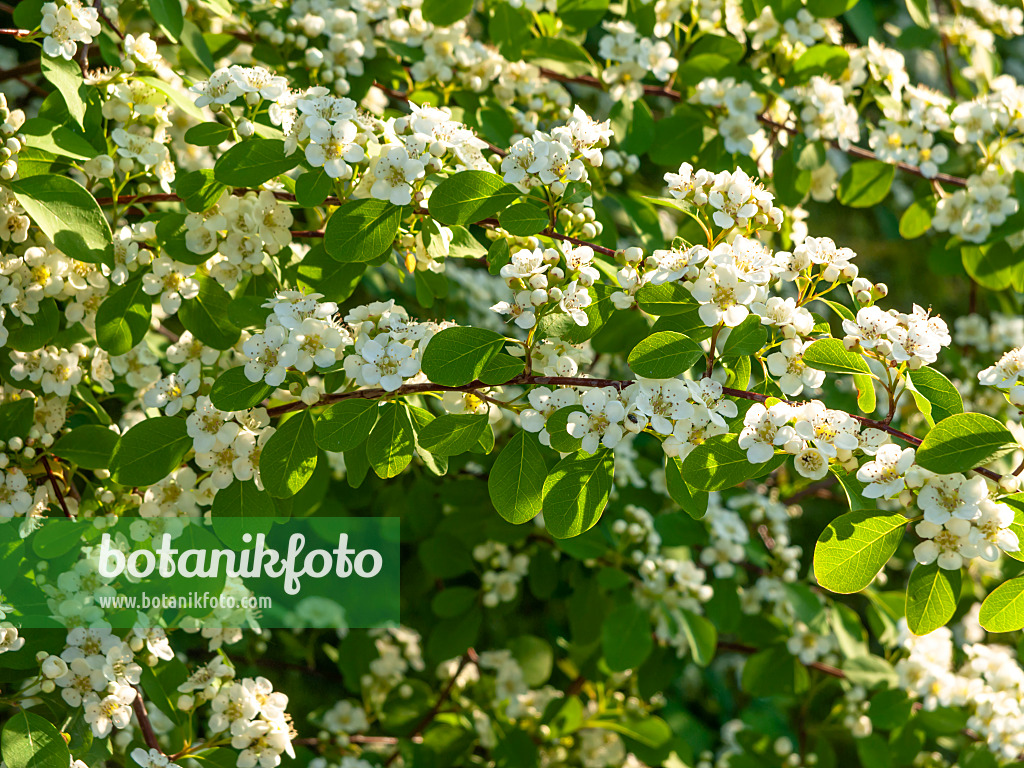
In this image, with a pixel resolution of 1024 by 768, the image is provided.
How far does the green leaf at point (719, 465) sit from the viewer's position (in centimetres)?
125

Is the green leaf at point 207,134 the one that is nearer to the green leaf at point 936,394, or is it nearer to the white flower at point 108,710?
the white flower at point 108,710

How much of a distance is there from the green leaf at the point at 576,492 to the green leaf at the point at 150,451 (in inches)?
25.8

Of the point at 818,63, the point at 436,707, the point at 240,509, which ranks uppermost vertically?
the point at 818,63

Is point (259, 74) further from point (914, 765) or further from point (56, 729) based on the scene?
point (914, 765)

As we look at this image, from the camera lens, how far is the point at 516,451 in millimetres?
1413

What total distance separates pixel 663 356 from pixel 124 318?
102 centimetres

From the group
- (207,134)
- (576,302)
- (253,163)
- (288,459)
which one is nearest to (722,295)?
(576,302)

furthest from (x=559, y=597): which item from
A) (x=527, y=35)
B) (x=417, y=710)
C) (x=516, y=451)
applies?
(x=527, y=35)

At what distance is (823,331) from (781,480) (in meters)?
1.82

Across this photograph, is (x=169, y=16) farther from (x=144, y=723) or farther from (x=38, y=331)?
(x=144, y=723)

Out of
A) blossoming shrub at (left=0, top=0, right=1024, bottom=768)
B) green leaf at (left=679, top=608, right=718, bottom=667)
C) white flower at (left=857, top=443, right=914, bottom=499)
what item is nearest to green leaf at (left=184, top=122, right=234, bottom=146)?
blossoming shrub at (left=0, top=0, right=1024, bottom=768)

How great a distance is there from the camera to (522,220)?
146cm

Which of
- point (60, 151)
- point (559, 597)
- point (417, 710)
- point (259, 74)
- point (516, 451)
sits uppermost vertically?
point (259, 74)

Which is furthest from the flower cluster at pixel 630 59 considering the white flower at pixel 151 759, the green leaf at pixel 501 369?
the white flower at pixel 151 759
